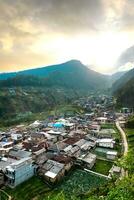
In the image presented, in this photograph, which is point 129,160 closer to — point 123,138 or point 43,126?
point 123,138

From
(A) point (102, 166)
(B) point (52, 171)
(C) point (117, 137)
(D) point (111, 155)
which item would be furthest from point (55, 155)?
(C) point (117, 137)

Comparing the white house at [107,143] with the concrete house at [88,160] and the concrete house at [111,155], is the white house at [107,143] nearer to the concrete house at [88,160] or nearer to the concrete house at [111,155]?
the concrete house at [111,155]

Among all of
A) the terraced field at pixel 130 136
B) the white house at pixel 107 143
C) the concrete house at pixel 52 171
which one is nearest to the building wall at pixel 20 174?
the concrete house at pixel 52 171

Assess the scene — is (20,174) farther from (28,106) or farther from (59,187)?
(28,106)

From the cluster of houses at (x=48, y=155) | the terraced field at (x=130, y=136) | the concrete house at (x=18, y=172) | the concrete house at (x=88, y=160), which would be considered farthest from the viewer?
the terraced field at (x=130, y=136)

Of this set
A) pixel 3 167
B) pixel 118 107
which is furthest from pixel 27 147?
pixel 118 107
